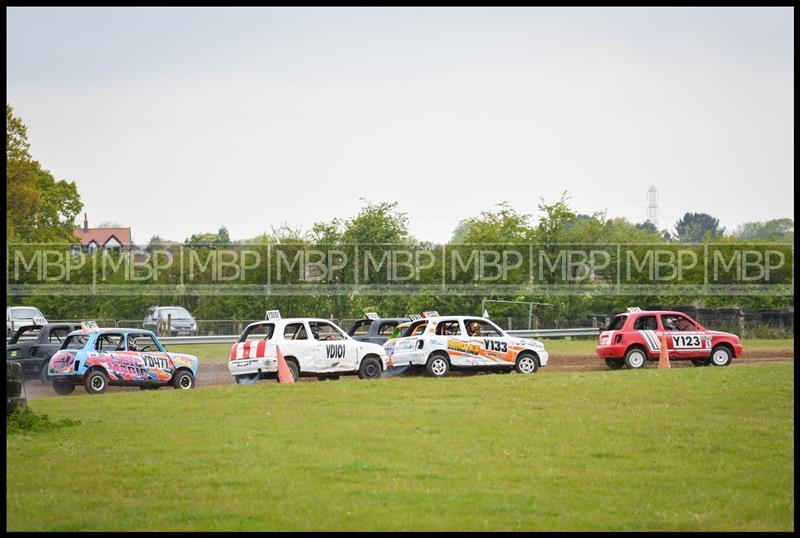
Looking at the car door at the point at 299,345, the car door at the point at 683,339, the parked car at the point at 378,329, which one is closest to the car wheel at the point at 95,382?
the car door at the point at 299,345

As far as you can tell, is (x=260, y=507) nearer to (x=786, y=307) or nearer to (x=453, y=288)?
(x=453, y=288)

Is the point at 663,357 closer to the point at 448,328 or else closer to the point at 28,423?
the point at 448,328

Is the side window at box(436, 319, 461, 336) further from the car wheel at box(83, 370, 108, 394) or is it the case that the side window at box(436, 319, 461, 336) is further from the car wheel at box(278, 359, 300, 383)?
the car wheel at box(83, 370, 108, 394)

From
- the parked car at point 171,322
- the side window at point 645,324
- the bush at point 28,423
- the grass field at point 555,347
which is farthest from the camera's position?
the parked car at point 171,322

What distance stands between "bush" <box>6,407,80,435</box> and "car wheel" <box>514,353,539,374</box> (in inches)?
499

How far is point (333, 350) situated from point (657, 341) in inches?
333

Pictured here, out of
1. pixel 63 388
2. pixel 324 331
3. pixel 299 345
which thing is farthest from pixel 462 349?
pixel 63 388

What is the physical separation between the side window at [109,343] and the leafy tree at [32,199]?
29.2 meters

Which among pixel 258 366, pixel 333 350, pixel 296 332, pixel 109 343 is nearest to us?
pixel 109 343

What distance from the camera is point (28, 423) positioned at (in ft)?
57.3

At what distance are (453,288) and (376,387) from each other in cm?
2733

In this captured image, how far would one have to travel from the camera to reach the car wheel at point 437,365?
1074 inches

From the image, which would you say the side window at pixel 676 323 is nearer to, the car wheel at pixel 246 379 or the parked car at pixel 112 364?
the car wheel at pixel 246 379

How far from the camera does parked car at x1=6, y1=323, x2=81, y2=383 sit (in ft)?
89.4
